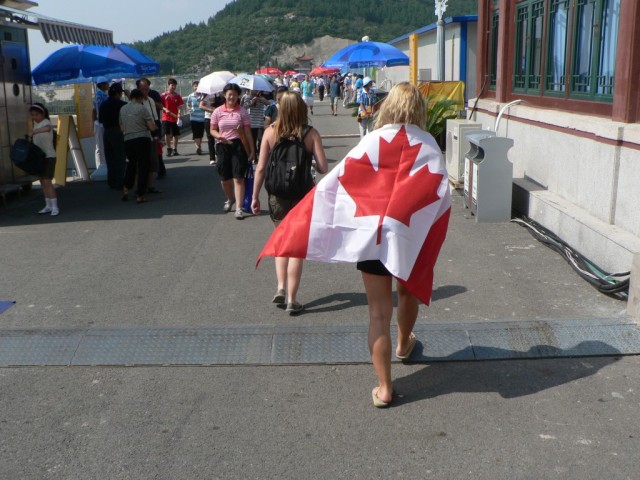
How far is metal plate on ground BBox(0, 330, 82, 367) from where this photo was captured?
526 centimetres

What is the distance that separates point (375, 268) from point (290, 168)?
76.3 inches

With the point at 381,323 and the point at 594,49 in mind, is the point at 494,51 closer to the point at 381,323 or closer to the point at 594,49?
the point at 594,49

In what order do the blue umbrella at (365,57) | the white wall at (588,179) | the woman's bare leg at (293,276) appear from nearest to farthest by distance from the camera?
the woman's bare leg at (293,276)
the white wall at (588,179)
the blue umbrella at (365,57)

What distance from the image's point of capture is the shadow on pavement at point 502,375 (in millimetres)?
4648

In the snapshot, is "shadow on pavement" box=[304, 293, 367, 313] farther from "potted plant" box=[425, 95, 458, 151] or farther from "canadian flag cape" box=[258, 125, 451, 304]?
"potted plant" box=[425, 95, 458, 151]

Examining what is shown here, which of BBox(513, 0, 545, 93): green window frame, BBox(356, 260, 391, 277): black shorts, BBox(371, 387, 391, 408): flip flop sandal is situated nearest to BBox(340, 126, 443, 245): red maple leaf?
BBox(356, 260, 391, 277): black shorts

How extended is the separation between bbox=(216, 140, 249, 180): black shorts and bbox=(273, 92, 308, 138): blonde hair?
420cm

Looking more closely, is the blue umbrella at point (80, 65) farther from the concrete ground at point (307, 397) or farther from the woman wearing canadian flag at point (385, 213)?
the woman wearing canadian flag at point (385, 213)

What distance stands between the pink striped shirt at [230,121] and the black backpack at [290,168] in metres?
4.20

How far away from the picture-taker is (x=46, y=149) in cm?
1087

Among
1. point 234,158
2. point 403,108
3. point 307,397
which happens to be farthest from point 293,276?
point 234,158

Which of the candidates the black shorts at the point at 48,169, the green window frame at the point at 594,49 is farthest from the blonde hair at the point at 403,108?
the black shorts at the point at 48,169

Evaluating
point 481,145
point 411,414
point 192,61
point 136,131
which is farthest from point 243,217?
point 192,61

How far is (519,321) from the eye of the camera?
5.67 m
